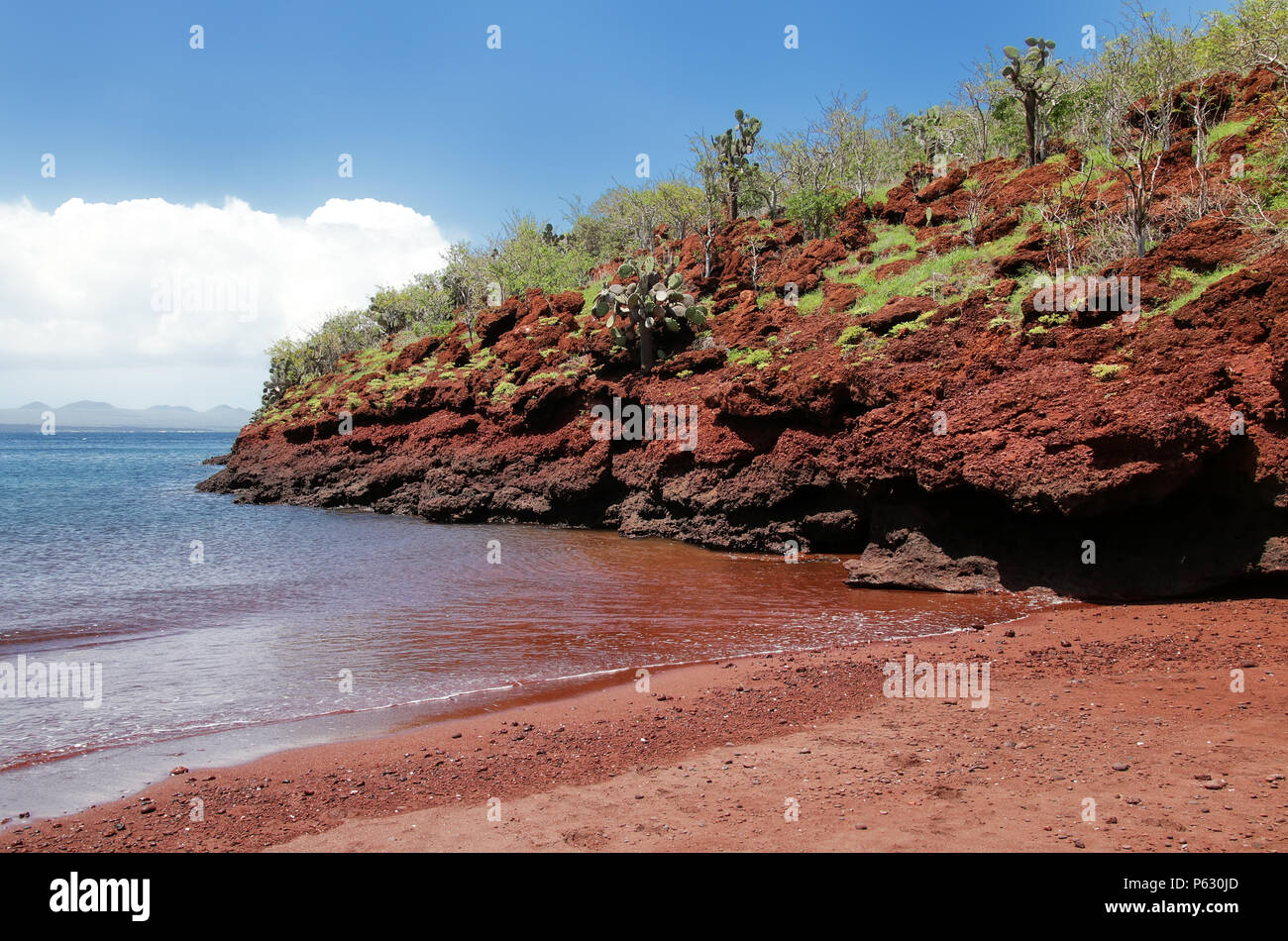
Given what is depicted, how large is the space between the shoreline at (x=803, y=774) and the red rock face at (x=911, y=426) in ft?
9.02

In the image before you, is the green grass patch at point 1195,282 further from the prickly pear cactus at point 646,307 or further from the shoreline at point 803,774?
the prickly pear cactus at point 646,307

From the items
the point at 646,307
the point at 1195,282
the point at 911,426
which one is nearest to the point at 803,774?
the point at 911,426

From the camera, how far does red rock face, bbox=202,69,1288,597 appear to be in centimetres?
962

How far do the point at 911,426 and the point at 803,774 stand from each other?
8687mm

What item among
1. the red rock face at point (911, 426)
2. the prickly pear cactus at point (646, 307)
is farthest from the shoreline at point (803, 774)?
the prickly pear cactus at point (646, 307)

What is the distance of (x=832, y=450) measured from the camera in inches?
568

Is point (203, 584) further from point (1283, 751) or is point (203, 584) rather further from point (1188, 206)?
point (1188, 206)

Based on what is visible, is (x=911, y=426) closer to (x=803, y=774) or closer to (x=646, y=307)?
(x=803, y=774)

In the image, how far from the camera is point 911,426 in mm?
12547

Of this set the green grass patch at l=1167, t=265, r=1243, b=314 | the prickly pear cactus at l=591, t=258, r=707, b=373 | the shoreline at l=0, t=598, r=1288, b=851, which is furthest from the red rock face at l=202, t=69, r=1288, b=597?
the shoreline at l=0, t=598, r=1288, b=851

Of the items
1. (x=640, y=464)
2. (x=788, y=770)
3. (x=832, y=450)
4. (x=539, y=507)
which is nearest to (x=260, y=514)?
(x=539, y=507)

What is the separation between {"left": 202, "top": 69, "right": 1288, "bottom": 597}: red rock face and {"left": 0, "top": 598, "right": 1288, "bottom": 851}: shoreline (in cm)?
275

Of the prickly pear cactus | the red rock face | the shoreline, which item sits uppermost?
the prickly pear cactus

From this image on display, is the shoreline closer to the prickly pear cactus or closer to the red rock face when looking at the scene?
the red rock face
